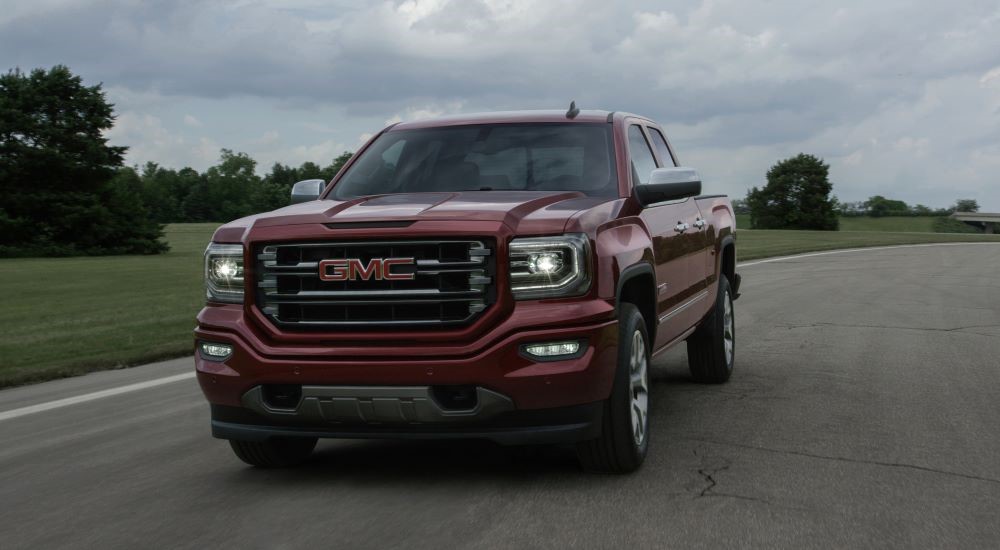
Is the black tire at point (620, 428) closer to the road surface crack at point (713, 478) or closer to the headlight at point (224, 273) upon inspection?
the road surface crack at point (713, 478)

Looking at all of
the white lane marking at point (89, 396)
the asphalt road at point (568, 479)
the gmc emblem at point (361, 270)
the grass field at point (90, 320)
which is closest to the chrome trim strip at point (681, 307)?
the asphalt road at point (568, 479)

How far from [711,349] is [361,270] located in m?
3.98

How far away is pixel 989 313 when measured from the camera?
14789 mm

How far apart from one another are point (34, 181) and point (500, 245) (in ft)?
179

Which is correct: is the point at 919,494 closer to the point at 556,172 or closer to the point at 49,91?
the point at 556,172

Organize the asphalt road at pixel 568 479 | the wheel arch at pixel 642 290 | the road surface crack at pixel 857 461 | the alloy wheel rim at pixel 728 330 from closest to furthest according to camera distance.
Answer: the asphalt road at pixel 568 479 → the road surface crack at pixel 857 461 → the wheel arch at pixel 642 290 → the alloy wheel rim at pixel 728 330

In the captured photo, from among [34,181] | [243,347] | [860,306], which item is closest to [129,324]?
[860,306]

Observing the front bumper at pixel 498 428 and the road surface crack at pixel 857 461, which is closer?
the front bumper at pixel 498 428

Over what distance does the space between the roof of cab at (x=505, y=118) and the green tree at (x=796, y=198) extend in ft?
412

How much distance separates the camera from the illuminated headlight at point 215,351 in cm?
541

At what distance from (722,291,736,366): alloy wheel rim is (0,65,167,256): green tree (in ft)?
155

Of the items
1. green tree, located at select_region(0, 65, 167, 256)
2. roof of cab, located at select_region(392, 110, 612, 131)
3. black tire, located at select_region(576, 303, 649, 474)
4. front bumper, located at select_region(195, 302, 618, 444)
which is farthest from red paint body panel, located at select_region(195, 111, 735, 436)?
green tree, located at select_region(0, 65, 167, 256)

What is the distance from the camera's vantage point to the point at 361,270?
5.21m

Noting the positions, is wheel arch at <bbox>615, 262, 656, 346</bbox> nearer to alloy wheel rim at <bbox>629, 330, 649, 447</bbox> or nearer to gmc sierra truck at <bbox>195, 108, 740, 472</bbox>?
gmc sierra truck at <bbox>195, 108, 740, 472</bbox>
